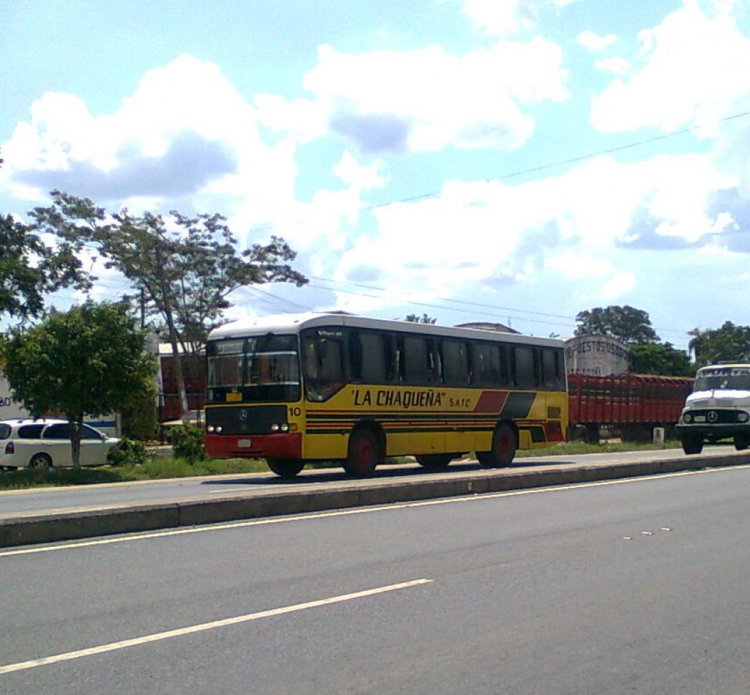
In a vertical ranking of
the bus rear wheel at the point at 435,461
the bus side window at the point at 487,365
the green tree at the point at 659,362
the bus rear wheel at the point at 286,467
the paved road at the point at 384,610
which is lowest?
the paved road at the point at 384,610

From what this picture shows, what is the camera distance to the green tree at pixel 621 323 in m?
112

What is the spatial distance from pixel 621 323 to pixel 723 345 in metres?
35.3

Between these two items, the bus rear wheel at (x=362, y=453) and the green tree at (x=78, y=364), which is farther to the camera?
the green tree at (x=78, y=364)

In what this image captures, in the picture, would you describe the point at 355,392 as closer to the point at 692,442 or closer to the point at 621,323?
Result: the point at 692,442

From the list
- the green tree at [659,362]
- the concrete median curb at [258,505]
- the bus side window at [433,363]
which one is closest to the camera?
the concrete median curb at [258,505]

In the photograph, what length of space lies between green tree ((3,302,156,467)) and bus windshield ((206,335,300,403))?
18.8 ft

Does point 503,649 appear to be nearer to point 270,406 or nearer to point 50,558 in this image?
point 50,558

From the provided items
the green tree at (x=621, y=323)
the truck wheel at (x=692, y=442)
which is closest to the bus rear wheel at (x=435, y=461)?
the truck wheel at (x=692, y=442)

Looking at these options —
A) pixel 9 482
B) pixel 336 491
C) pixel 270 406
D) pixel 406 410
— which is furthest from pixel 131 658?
pixel 9 482

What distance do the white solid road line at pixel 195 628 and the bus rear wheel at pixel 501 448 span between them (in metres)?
15.0

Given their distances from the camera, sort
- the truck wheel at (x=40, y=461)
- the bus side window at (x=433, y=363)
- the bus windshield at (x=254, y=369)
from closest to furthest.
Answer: the bus windshield at (x=254, y=369) → the bus side window at (x=433, y=363) → the truck wheel at (x=40, y=461)

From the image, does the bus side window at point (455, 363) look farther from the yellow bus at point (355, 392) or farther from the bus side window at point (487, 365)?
the bus side window at point (487, 365)

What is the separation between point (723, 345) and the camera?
256ft

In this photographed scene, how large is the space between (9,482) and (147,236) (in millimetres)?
22937
